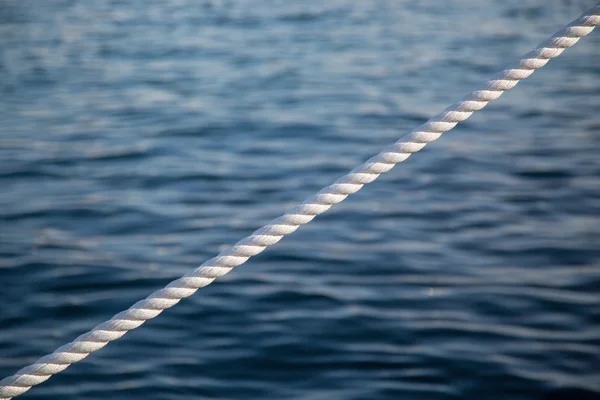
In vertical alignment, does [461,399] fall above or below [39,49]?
below

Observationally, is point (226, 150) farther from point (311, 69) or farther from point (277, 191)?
point (311, 69)

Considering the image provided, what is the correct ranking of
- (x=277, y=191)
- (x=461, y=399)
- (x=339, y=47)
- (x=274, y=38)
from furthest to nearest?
1. (x=274, y=38)
2. (x=339, y=47)
3. (x=277, y=191)
4. (x=461, y=399)

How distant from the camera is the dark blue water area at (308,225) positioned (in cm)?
391

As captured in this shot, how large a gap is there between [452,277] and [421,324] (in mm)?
582

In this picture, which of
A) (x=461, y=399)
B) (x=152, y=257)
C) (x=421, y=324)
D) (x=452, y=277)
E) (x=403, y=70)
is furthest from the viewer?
(x=403, y=70)

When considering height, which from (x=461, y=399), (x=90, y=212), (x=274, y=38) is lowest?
(x=461, y=399)

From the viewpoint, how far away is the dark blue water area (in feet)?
12.8

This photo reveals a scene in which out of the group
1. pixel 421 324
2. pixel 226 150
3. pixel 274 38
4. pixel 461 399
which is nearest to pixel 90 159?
pixel 226 150

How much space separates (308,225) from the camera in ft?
18.1

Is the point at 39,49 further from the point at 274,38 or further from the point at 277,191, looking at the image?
the point at 277,191

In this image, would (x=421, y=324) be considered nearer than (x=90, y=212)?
Yes

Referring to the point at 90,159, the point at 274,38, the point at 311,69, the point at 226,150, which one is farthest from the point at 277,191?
the point at 274,38

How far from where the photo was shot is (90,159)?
22.8ft

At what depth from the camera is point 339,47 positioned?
35.2ft
